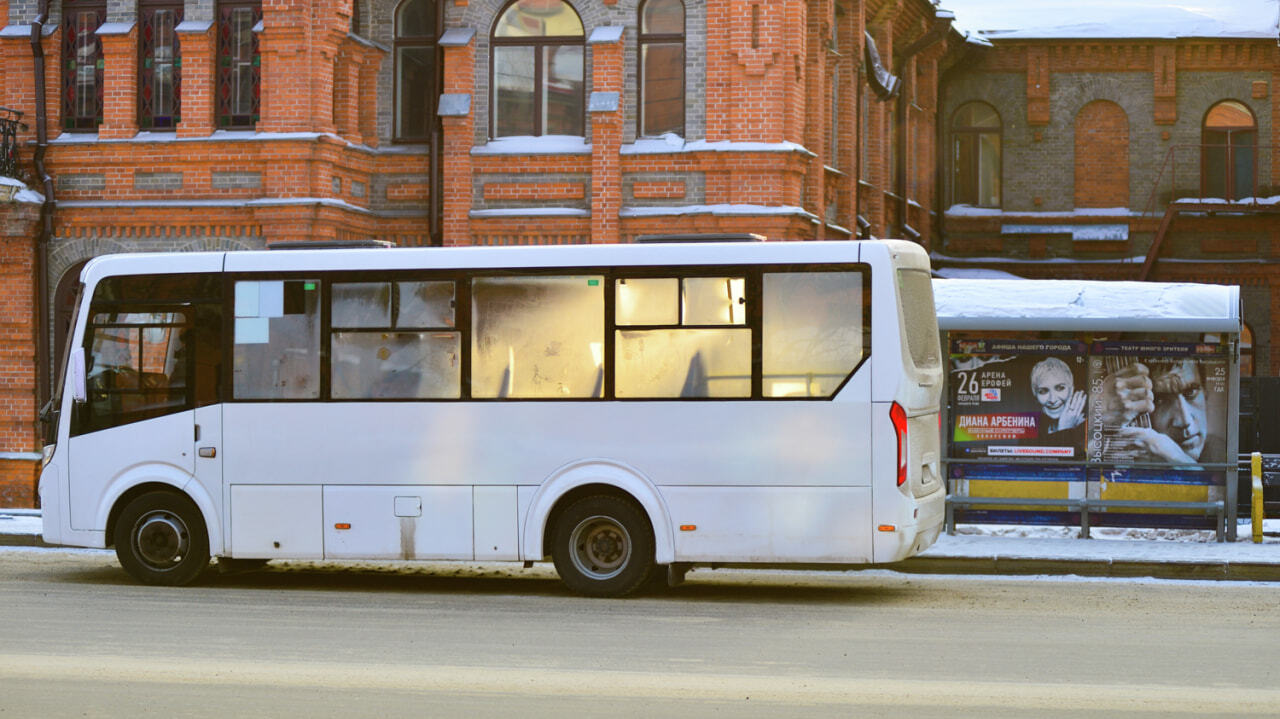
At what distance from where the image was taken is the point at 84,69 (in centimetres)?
2467

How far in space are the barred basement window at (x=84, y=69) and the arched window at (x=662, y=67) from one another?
731 cm

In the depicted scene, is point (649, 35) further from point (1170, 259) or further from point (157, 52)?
point (1170, 259)

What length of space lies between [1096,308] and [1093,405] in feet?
3.17

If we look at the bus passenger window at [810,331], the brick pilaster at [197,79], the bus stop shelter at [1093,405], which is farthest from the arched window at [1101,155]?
the bus passenger window at [810,331]

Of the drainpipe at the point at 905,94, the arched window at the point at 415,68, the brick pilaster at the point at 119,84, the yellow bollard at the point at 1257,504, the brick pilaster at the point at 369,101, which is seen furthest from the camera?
the drainpipe at the point at 905,94

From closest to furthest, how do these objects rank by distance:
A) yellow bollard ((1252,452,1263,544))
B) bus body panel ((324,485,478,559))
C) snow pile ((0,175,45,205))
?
bus body panel ((324,485,478,559)) → yellow bollard ((1252,452,1263,544)) → snow pile ((0,175,45,205))

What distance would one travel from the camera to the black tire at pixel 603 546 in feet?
44.3

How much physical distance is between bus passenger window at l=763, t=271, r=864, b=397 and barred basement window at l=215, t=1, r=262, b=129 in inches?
493

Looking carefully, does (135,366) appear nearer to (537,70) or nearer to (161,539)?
(161,539)

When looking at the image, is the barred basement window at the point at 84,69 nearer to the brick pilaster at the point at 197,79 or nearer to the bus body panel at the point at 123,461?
the brick pilaster at the point at 197,79

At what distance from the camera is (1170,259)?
34.4 meters

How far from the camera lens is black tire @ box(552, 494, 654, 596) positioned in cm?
1352

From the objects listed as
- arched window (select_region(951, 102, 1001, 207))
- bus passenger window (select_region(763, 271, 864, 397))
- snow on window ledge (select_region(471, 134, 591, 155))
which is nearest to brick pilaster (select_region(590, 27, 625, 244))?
snow on window ledge (select_region(471, 134, 591, 155))

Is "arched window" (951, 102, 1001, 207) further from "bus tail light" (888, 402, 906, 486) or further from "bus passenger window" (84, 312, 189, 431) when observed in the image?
"bus passenger window" (84, 312, 189, 431)
